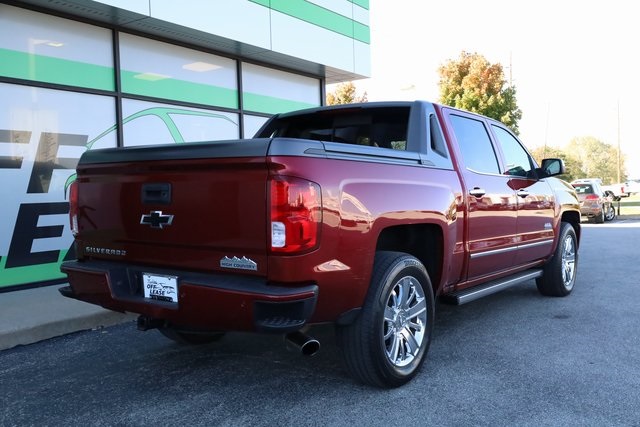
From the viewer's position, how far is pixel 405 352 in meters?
3.75

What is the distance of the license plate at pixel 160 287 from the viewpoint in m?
3.17

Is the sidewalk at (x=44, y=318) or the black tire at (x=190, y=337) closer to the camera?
the black tire at (x=190, y=337)

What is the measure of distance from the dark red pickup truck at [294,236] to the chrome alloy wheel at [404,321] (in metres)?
0.01

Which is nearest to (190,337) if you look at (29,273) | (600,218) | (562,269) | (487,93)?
(29,273)

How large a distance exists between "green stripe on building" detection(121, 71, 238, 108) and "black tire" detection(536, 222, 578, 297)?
5954 millimetres

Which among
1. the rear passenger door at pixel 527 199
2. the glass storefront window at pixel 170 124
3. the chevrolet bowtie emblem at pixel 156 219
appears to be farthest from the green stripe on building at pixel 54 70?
the rear passenger door at pixel 527 199

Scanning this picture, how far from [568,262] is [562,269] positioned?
1.11 ft

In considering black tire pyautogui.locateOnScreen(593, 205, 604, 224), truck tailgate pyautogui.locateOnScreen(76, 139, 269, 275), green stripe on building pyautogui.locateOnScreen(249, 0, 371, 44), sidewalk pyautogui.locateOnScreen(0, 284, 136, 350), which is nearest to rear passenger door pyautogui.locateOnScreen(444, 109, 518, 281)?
truck tailgate pyautogui.locateOnScreen(76, 139, 269, 275)

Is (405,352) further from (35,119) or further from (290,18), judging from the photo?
(290,18)

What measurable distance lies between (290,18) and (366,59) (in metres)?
2.45

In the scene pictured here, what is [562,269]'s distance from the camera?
20.8ft

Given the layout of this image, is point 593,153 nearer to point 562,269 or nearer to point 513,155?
point 562,269

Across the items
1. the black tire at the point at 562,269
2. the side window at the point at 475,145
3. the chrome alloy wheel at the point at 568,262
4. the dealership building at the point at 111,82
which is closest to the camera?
the side window at the point at 475,145

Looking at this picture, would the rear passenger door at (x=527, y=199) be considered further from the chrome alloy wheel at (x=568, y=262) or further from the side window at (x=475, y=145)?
the chrome alloy wheel at (x=568, y=262)
